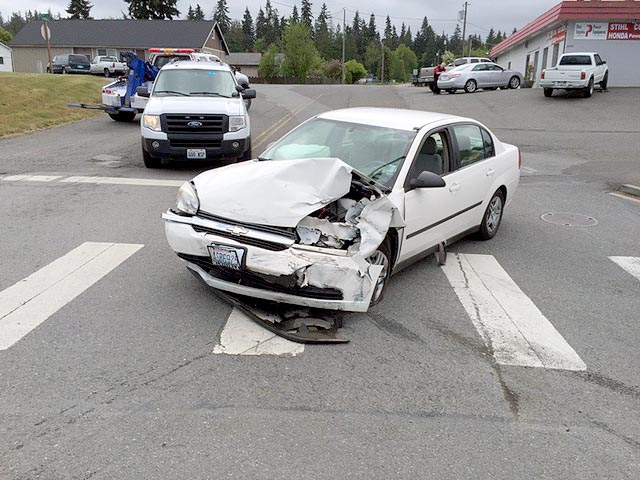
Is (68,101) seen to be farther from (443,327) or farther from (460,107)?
(443,327)

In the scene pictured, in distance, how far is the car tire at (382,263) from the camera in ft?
16.0

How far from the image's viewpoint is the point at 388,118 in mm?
6207

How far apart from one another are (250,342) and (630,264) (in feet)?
15.6

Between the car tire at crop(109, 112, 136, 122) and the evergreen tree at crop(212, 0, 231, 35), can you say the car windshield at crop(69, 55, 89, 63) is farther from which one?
the evergreen tree at crop(212, 0, 231, 35)

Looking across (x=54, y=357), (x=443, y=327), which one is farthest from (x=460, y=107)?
(x=54, y=357)

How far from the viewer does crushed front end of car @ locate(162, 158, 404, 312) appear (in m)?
4.29

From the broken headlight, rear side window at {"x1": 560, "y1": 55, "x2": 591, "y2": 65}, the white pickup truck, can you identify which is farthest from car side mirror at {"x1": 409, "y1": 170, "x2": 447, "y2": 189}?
rear side window at {"x1": 560, "y1": 55, "x2": 591, "y2": 65}

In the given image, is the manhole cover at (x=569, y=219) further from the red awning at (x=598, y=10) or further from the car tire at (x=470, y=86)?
the red awning at (x=598, y=10)

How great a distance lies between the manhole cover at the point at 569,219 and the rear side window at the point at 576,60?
19166 millimetres

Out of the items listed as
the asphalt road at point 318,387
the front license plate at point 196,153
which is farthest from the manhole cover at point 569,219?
the front license plate at point 196,153

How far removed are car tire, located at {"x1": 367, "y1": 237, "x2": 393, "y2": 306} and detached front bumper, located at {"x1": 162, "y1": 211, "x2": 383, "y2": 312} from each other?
413 mm

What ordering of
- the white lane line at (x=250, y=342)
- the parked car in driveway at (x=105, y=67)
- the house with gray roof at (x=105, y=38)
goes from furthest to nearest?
the house with gray roof at (x=105, y=38)
the parked car in driveway at (x=105, y=67)
the white lane line at (x=250, y=342)

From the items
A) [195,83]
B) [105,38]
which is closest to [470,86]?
[195,83]

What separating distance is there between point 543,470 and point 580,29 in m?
32.8
